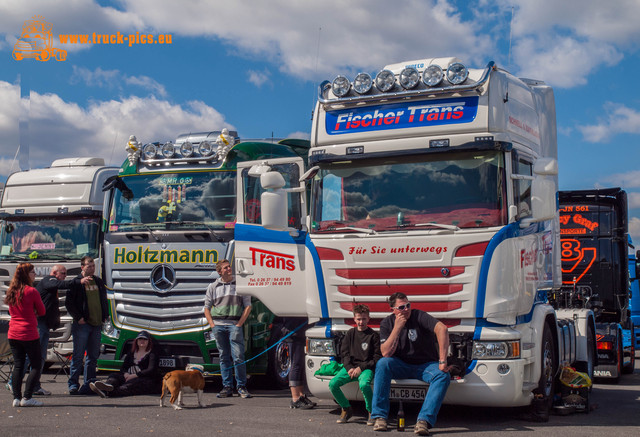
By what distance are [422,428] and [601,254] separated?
360 inches

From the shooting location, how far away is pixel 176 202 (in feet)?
41.2

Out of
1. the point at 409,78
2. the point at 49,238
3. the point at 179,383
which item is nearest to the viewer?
the point at 409,78

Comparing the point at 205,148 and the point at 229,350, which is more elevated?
the point at 205,148

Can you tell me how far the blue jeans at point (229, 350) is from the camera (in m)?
11.7

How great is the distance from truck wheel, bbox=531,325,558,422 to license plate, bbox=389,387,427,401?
141 cm

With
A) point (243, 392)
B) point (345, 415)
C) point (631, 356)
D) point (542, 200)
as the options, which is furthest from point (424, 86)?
point (631, 356)

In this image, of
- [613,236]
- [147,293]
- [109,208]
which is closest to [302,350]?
[147,293]

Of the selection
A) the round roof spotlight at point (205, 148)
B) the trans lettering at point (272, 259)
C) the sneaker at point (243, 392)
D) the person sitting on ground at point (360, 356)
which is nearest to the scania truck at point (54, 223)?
the round roof spotlight at point (205, 148)

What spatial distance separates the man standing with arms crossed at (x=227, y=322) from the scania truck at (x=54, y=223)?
3.70 metres

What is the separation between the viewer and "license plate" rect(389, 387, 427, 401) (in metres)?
9.05

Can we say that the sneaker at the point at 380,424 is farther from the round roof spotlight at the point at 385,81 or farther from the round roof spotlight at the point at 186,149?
the round roof spotlight at the point at 186,149

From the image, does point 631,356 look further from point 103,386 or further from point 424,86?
point 103,386

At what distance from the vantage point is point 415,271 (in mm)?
9000

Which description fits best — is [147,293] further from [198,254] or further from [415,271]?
[415,271]
